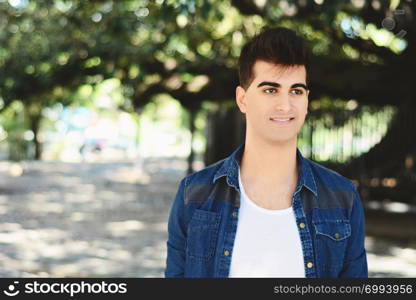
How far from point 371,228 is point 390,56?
3210mm

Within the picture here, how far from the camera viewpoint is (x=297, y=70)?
2107 millimetres

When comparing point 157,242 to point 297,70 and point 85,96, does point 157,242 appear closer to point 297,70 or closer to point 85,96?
point 297,70

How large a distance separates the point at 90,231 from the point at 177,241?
8681 millimetres

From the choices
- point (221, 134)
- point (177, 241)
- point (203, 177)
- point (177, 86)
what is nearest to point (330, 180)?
point (203, 177)

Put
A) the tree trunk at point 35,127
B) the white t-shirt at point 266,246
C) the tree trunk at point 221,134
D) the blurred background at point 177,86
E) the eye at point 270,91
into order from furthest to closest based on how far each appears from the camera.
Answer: the tree trunk at point 35,127 < the tree trunk at point 221,134 < the blurred background at point 177,86 < the eye at point 270,91 < the white t-shirt at point 266,246

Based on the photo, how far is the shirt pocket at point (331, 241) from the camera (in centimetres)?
206

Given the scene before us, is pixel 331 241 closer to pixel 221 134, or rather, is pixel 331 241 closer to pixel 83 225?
pixel 83 225

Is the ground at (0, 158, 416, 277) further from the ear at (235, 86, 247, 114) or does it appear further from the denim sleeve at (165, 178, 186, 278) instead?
the ear at (235, 86, 247, 114)

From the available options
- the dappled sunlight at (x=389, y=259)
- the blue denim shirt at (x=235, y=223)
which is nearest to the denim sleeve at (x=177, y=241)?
the blue denim shirt at (x=235, y=223)

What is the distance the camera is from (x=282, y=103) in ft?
6.79

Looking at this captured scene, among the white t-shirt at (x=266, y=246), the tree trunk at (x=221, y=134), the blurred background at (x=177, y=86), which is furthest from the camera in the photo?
the tree trunk at (x=221, y=134)

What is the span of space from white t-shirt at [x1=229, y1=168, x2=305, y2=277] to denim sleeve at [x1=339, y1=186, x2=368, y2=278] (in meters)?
0.20

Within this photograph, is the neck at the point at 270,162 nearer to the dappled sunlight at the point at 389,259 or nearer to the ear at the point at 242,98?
the ear at the point at 242,98

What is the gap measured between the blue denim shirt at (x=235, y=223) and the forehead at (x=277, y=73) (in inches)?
11.9
